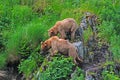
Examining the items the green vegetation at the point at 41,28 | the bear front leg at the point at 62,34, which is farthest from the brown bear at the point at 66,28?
the green vegetation at the point at 41,28

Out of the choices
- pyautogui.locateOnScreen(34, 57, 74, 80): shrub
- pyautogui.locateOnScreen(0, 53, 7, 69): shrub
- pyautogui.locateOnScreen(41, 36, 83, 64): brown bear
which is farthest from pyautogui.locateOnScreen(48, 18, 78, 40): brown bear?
pyautogui.locateOnScreen(0, 53, 7, 69): shrub

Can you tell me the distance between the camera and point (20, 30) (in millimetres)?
15156

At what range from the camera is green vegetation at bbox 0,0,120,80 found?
11.8 meters

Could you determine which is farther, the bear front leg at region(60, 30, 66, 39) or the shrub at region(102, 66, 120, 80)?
the bear front leg at region(60, 30, 66, 39)

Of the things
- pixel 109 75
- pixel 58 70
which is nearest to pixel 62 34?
pixel 58 70

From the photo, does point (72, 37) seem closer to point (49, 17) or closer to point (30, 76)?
point (30, 76)

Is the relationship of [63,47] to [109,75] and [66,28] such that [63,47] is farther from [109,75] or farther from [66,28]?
[109,75]

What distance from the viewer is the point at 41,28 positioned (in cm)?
1458

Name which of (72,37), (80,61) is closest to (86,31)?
(72,37)

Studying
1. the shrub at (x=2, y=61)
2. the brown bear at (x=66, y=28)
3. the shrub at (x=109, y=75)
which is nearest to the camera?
the shrub at (x=109, y=75)

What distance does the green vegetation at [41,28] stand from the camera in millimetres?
11845

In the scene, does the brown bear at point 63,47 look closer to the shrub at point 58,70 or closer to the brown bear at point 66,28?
Result: the shrub at point 58,70

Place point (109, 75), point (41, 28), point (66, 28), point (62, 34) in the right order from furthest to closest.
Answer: point (41, 28) → point (66, 28) → point (62, 34) → point (109, 75)

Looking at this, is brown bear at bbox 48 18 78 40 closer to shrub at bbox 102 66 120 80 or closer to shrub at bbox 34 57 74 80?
shrub at bbox 34 57 74 80
